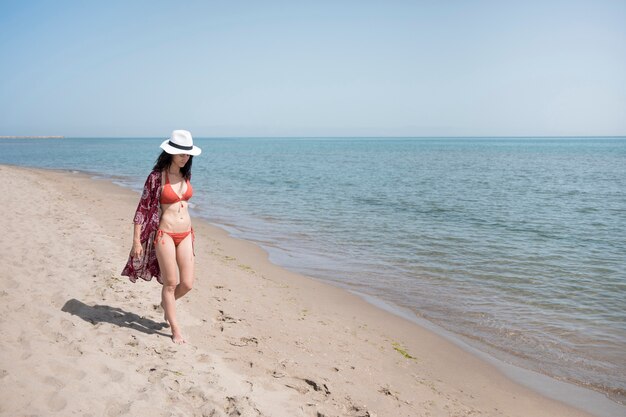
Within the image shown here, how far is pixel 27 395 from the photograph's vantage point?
10.3ft

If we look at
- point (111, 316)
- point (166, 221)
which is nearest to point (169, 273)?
point (166, 221)

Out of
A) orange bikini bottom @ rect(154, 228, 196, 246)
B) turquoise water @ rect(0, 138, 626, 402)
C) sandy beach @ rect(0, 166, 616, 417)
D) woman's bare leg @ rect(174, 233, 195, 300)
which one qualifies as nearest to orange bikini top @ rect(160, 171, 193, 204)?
orange bikini bottom @ rect(154, 228, 196, 246)

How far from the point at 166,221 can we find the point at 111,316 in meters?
1.44

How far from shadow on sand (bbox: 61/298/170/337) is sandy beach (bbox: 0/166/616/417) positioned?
19 mm

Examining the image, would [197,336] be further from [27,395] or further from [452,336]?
[452,336]

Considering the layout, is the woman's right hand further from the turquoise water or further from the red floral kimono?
the turquoise water

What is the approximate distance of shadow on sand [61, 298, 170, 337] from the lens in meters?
4.82

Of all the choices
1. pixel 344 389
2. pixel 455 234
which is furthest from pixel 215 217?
pixel 344 389

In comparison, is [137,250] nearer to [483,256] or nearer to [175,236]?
[175,236]

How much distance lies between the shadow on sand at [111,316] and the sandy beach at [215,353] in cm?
2

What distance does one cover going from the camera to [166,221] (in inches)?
171

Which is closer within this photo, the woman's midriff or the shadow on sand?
the woman's midriff

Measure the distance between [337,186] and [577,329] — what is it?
61.4 ft

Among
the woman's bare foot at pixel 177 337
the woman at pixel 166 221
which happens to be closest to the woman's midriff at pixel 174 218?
the woman at pixel 166 221
